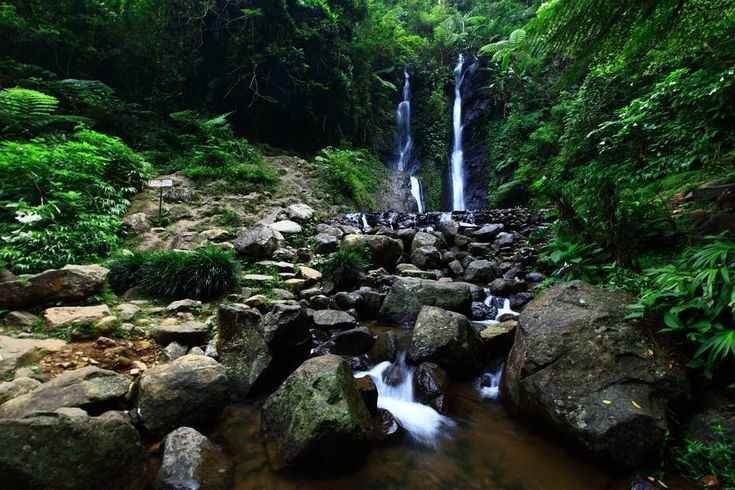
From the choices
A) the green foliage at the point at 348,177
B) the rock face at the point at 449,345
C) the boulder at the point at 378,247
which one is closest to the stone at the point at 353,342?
the rock face at the point at 449,345

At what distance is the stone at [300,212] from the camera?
918 centimetres

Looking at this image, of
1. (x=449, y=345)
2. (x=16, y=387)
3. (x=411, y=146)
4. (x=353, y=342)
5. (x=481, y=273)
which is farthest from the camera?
(x=411, y=146)

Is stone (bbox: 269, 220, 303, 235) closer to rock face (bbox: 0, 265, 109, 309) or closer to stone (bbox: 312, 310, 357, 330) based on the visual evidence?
stone (bbox: 312, 310, 357, 330)

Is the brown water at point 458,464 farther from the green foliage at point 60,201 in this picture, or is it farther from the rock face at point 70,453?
the green foliage at point 60,201

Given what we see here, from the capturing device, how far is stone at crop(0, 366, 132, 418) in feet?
8.14

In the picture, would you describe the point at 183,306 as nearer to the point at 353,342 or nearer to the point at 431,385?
the point at 353,342

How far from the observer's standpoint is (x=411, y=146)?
1856 centimetres

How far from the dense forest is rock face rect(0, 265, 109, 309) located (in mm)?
196

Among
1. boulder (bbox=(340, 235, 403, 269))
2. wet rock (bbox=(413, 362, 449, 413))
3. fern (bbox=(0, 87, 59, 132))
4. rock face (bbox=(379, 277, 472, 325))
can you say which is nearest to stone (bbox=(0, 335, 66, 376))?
wet rock (bbox=(413, 362, 449, 413))

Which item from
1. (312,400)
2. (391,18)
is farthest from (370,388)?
(391,18)

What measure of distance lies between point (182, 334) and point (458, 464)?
3.23 m

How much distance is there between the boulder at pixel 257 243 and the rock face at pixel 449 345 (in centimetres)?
403

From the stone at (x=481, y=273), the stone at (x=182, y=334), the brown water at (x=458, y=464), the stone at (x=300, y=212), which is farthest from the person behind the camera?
Result: the stone at (x=300, y=212)

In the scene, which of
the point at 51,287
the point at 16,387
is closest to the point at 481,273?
the point at 16,387
